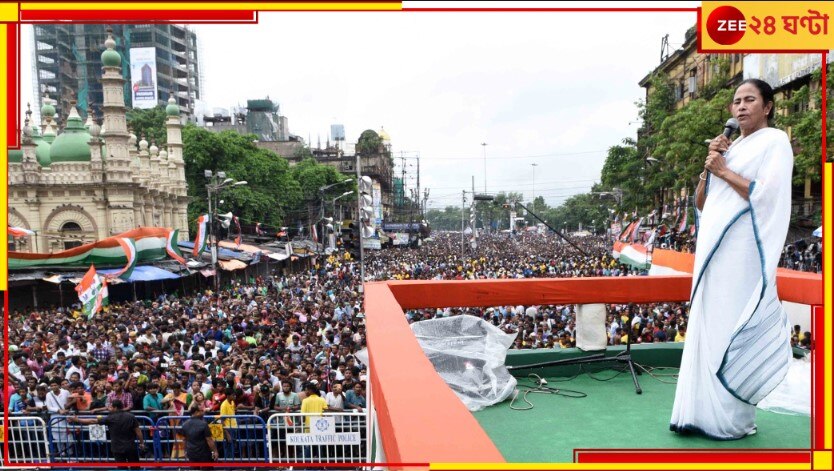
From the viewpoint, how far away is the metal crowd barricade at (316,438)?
25.5 ft

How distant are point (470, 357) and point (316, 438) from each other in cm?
363

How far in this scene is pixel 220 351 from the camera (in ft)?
39.3

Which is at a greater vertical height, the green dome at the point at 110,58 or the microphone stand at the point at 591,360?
the green dome at the point at 110,58

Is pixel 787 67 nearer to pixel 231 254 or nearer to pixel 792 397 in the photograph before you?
pixel 792 397

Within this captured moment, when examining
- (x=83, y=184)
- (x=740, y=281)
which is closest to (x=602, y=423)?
(x=740, y=281)

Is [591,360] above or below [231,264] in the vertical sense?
above

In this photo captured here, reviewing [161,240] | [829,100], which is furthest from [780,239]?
[161,240]

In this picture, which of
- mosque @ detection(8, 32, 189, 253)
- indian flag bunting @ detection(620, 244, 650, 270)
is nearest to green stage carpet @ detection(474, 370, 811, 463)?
indian flag bunting @ detection(620, 244, 650, 270)

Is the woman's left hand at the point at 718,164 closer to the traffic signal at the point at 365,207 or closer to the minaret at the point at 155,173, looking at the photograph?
the traffic signal at the point at 365,207

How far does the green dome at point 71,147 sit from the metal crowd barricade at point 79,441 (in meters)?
23.8

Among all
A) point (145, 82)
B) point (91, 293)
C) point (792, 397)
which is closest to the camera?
point (792, 397)

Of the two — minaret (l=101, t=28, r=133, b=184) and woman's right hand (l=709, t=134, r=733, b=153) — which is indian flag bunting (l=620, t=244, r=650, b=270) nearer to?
woman's right hand (l=709, t=134, r=733, b=153)

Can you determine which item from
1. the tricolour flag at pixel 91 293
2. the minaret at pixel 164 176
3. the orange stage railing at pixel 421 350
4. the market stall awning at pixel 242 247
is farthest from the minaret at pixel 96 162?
the orange stage railing at pixel 421 350

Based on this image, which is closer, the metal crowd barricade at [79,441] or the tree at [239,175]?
the metal crowd barricade at [79,441]
